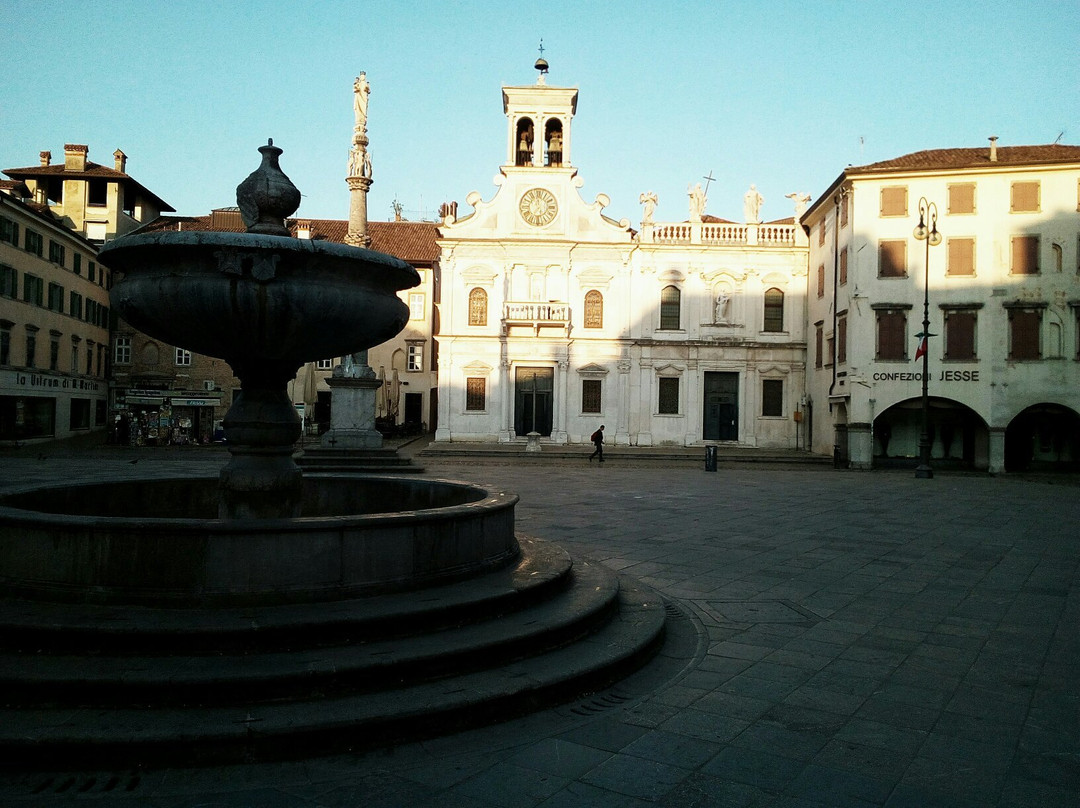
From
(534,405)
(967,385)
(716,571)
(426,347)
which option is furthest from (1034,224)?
(426,347)

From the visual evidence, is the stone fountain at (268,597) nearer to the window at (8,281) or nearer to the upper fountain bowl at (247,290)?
the upper fountain bowl at (247,290)

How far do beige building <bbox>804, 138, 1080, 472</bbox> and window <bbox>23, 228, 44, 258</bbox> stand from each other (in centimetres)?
3582

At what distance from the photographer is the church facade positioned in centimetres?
3806

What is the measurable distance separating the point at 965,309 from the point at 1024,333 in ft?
7.47

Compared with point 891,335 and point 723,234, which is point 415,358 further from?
point 891,335

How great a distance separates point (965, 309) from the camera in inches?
1205

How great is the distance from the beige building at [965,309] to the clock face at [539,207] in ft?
43.5

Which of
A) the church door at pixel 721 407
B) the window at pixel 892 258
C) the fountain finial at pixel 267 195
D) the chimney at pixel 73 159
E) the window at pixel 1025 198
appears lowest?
the church door at pixel 721 407

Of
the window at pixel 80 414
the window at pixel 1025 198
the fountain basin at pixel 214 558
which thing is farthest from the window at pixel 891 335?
the window at pixel 80 414

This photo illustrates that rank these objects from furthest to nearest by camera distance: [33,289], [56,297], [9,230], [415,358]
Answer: [415,358]
[56,297]
[33,289]
[9,230]

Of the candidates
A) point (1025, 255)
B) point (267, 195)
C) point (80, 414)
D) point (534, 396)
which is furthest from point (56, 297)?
point (1025, 255)

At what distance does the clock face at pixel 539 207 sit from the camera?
125ft

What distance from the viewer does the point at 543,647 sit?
5426mm

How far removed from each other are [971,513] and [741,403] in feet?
75.5
